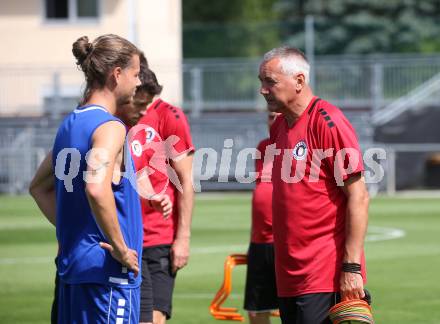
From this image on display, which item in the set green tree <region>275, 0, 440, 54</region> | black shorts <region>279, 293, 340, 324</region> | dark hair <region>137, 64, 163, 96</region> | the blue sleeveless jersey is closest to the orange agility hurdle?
dark hair <region>137, 64, 163, 96</region>

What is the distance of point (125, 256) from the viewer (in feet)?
18.3

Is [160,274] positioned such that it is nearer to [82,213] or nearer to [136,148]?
[136,148]

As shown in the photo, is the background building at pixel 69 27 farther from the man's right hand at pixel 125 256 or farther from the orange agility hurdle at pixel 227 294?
the man's right hand at pixel 125 256

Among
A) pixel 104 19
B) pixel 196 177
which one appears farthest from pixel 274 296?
pixel 104 19

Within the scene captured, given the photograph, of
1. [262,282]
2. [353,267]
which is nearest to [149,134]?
[262,282]

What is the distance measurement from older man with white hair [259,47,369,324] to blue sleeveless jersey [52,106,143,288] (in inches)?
43.1

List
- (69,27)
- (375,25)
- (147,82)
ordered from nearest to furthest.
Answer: (147,82), (69,27), (375,25)

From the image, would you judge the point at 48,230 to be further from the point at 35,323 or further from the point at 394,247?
the point at 35,323

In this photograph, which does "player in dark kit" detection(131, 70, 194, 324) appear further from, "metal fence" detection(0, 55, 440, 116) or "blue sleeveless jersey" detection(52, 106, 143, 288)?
"metal fence" detection(0, 55, 440, 116)

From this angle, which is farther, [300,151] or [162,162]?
[162,162]

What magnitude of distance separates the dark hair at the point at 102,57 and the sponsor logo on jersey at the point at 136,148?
7.34ft

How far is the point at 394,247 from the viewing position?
653 inches

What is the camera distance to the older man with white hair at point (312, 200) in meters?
6.24

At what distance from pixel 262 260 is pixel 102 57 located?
3.39m
